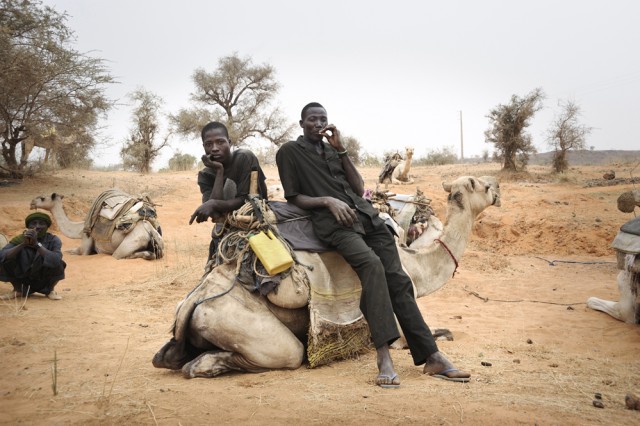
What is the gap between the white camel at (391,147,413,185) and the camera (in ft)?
63.6

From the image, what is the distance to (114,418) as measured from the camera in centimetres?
312

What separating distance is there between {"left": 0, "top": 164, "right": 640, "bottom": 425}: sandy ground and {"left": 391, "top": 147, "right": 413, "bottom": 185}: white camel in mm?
7492

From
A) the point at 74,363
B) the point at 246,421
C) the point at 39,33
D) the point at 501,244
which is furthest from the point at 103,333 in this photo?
the point at 39,33

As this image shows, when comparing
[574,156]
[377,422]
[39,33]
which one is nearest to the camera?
[377,422]

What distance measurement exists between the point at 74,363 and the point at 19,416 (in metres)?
1.39

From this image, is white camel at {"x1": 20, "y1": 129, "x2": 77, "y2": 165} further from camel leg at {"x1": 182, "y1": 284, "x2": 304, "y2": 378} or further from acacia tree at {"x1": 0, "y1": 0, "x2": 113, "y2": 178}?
camel leg at {"x1": 182, "y1": 284, "x2": 304, "y2": 378}

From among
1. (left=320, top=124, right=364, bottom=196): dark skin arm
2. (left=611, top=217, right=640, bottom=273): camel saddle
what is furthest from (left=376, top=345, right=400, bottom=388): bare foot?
(left=611, top=217, right=640, bottom=273): camel saddle

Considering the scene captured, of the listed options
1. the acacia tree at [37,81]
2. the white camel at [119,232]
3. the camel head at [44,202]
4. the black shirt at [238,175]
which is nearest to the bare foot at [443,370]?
the black shirt at [238,175]

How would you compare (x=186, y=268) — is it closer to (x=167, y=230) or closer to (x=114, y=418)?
(x=167, y=230)

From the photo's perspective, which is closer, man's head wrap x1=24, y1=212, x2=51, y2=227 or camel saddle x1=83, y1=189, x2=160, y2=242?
man's head wrap x1=24, y1=212, x2=51, y2=227

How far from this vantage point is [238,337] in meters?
4.05

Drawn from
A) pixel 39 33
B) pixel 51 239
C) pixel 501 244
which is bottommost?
pixel 501 244

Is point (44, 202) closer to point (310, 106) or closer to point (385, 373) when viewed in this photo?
point (310, 106)

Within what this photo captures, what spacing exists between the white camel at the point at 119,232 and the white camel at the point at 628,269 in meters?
7.94
